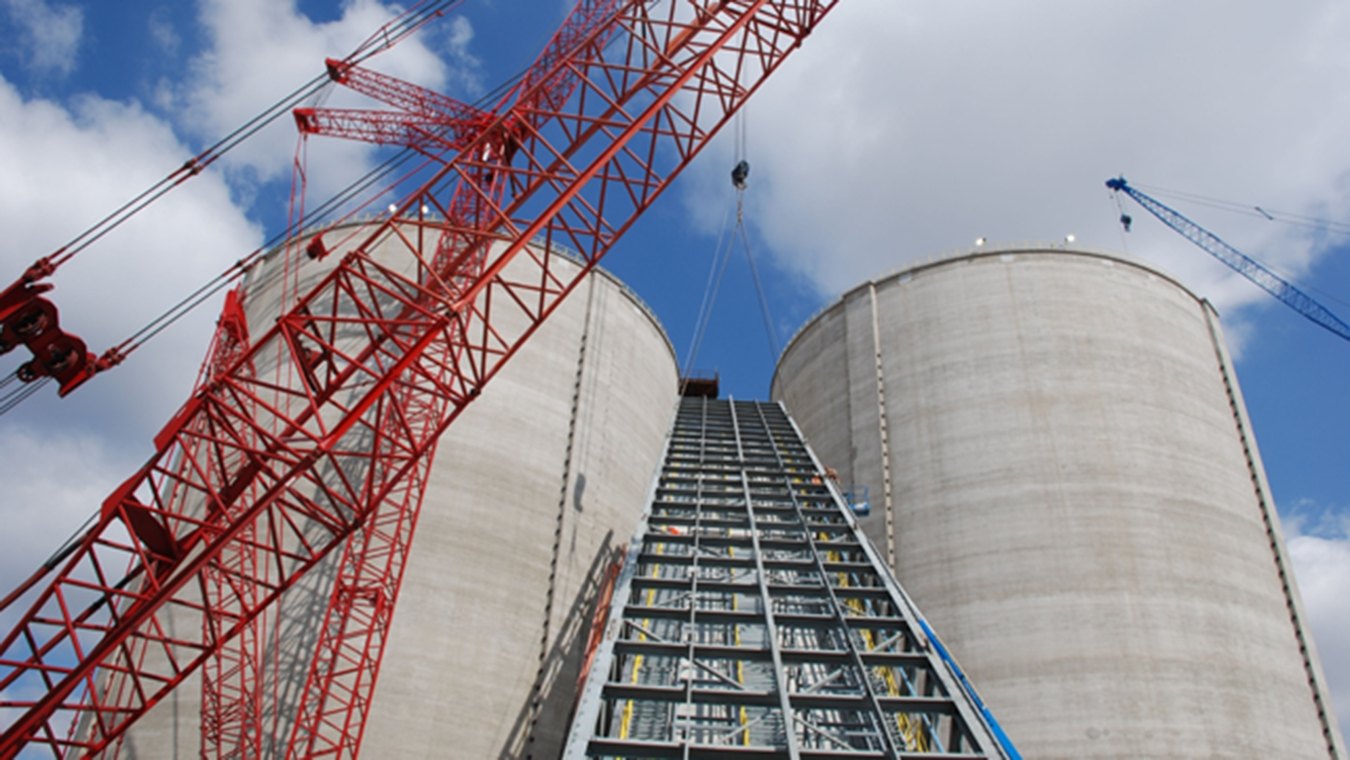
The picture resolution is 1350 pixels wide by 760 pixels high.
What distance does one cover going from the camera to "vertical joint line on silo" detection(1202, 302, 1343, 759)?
923 inches

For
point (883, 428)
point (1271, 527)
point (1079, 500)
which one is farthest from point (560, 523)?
point (1271, 527)

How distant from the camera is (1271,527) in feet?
87.1

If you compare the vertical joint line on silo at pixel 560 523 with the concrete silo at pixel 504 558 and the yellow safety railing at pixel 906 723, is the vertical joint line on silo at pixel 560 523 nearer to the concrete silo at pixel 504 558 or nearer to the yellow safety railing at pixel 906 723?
the concrete silo at pixel 504 558

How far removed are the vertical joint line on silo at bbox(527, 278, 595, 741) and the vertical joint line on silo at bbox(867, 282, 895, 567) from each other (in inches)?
389

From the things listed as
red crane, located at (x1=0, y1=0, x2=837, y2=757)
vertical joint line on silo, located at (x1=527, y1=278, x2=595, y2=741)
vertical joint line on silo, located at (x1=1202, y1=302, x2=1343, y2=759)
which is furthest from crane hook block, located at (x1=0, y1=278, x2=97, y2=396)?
vertical joint line on silo, located at (x1=1202, y1=302, x2=1343, y2=759)

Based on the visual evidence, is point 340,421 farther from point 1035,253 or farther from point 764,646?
point 1035,253

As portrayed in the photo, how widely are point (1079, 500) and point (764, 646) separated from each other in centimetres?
1534

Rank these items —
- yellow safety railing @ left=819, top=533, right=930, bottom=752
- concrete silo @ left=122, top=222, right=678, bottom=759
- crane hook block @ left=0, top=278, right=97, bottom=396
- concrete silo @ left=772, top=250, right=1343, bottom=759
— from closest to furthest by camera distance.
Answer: yellow safety railing @ left=819, top=533, right=930, bottom=752, crane hook block @ left=0, top=278, right=97, bottom=396, concrete silo @ left=772, top=250, right=1343, bottom=759, concrete silo @ left=122, top=222, right=678, bottom=759

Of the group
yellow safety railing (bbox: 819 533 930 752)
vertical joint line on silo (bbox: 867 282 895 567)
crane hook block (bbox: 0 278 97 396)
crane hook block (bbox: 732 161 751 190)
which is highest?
crane hook block (bbox: 732 161 751 190)

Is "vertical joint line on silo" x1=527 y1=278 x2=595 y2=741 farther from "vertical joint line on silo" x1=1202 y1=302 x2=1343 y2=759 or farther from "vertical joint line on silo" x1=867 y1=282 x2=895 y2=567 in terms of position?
"vertical joint line on silo" x1=1202 y1=302 x2=1343 y2=759

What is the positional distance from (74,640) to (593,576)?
14.8m

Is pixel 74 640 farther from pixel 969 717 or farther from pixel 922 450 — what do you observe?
pixel 922 450

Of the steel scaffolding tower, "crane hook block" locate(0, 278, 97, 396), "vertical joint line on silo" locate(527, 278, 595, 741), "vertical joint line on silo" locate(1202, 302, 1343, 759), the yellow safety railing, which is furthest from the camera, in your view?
"vertical joint line on silo" locate(527, 278, 595, 741)

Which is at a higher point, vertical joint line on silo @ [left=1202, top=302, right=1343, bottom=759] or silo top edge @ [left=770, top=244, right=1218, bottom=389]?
silo top edge @ [left=770, top=244, right=1218, bottom=389]
